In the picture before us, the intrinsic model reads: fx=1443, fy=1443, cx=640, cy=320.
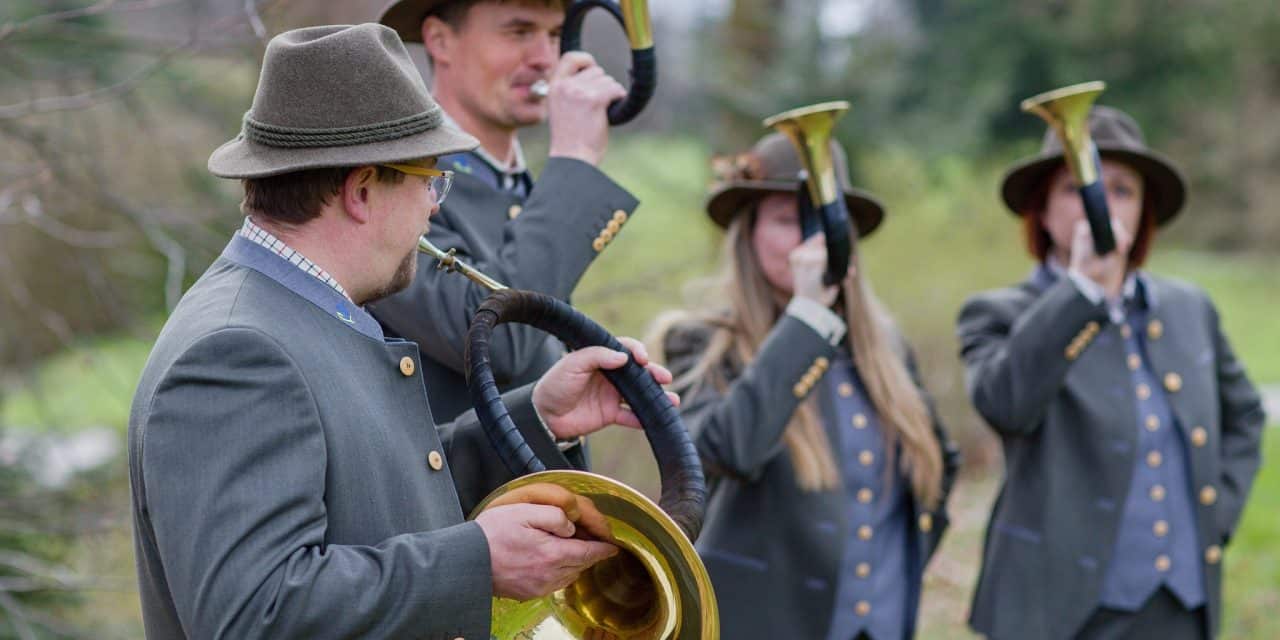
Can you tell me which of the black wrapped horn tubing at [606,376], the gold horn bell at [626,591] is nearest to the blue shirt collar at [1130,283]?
the black wrapped horn tubing at [606,376]

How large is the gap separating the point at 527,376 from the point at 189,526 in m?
1.29

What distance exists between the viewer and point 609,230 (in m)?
3.16

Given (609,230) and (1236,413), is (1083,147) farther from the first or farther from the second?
(609,230)

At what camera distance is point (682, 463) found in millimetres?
2580

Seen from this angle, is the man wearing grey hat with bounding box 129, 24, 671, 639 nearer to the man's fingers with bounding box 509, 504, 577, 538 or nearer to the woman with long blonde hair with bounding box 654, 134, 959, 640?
the man's fingers with bounding box 509, 504, 577, 538

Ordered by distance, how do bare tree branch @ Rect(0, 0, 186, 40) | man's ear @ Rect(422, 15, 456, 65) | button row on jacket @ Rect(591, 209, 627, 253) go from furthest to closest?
bare tree branch @ Rect(0, 0, 186, 40)
man's ear @ Rect(422, 15, 456, 65)
button row on jacket @ Rect(591, 209, 627, 253)

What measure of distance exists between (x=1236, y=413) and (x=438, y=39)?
2843mm

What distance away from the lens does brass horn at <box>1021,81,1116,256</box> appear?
4023 millimetres

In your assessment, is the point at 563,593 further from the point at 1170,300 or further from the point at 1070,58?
the point at 1070,58

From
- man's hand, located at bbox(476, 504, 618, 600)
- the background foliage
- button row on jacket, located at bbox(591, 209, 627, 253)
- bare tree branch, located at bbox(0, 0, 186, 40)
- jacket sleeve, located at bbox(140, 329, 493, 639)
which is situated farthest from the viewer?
the background foliage

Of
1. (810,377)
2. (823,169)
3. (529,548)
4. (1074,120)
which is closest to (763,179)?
(823,169)

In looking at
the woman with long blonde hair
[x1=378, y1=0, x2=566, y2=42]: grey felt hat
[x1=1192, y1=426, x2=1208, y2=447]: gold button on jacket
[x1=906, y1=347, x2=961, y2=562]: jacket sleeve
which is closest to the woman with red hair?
[x1=1192, y1=426, x2=1208, y2=447]: gold button on jacket

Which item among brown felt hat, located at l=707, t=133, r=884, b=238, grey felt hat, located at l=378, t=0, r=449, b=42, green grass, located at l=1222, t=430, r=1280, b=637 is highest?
grey felt hat, located at l=378, t=0, r=449, b=42

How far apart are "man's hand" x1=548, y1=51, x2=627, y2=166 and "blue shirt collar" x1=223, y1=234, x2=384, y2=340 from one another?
951mm
